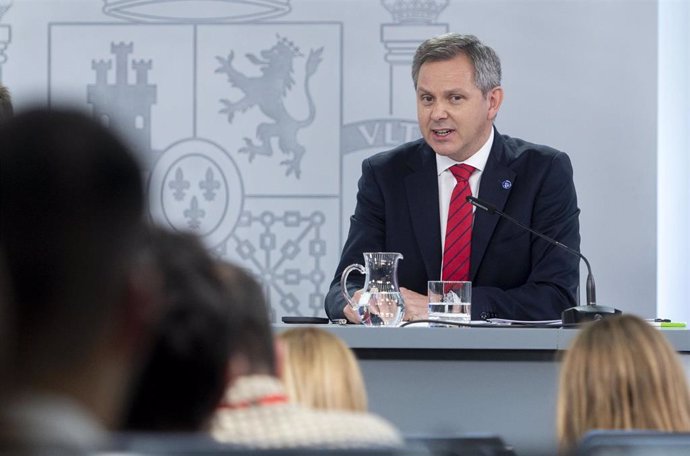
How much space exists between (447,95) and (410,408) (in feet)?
4.65

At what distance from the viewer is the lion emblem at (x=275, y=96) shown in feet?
17.0

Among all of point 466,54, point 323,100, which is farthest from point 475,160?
point 323,100

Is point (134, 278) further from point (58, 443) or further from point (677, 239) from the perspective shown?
point (677, 239)

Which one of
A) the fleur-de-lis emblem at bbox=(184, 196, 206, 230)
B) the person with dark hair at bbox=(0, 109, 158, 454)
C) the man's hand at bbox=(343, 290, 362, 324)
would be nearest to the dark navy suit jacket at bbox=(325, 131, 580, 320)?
the man's hand at bbox=(343, 290, 362, 324)

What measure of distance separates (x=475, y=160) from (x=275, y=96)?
148 centimetres

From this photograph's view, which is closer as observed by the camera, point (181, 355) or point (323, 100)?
point (181, 355)

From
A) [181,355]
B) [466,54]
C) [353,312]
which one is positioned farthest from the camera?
[466,54]

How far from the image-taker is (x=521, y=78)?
5.12 metres

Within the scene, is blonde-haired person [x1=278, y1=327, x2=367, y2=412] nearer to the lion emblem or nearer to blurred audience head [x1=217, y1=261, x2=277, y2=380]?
blurred audience head [x1=217, y1=261, x2=277, y2=380]

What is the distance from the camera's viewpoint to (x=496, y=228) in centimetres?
382

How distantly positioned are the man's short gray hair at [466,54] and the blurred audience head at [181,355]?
3.00m

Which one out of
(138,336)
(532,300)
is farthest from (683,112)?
(138,336)

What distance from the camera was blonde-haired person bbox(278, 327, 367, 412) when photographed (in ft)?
5.63

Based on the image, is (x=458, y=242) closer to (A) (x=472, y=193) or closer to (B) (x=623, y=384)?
(A) (x=472, y=193)
